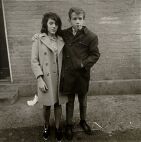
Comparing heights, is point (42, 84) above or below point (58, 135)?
above

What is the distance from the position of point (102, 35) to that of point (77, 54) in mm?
2144

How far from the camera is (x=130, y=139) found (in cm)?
363

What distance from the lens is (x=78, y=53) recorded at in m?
3.28

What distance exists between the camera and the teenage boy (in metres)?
3.24

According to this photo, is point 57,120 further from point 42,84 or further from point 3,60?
point 3,60

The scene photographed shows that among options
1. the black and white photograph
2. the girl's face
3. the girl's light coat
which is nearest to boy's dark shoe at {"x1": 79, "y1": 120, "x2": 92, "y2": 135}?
the black and white photograph

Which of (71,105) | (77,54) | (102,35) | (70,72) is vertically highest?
(102,35)

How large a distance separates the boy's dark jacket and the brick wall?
1937mm

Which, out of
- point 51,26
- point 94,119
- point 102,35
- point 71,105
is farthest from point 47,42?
point 102,35

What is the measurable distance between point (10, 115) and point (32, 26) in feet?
6.47

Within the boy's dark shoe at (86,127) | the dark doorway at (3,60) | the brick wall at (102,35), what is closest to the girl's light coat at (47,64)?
the boy's dark shoe at (86,127)

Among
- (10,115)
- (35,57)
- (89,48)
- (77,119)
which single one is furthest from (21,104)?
(89,48)

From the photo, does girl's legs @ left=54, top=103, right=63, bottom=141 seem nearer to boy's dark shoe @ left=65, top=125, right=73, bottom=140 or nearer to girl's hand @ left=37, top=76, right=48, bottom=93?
boy's dark shoe @ left=65, top=125, right=73, bottom=140

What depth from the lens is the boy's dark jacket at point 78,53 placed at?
3262mm
